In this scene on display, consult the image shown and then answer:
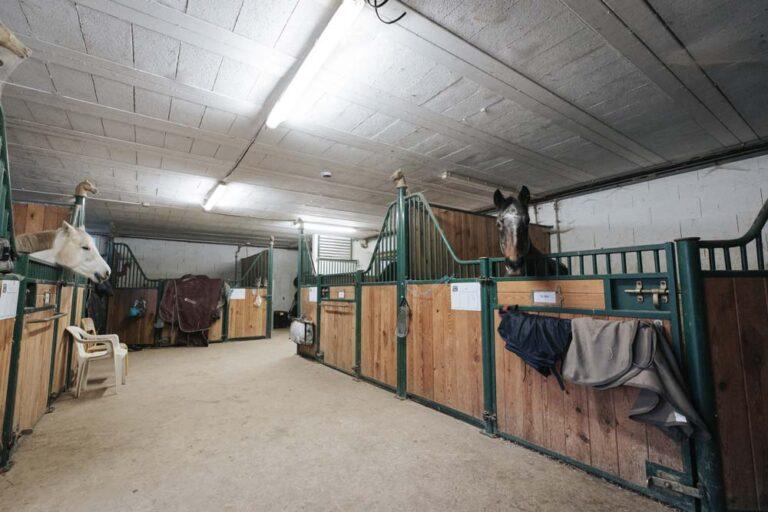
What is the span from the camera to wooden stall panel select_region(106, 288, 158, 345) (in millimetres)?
6297

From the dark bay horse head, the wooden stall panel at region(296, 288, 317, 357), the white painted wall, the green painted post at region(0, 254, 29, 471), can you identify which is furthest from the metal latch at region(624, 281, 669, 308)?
the white painted wall

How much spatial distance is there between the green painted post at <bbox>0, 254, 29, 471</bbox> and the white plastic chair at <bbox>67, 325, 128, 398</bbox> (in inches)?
54.3

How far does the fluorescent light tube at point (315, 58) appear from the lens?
1.67 meters

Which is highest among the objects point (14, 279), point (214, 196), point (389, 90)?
point (389, 90)

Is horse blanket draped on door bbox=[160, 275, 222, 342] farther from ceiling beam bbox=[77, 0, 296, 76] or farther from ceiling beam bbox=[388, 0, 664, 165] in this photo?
ceiling beam bbox=[388, 0, 664, 165]

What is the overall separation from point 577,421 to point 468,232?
2.28 m

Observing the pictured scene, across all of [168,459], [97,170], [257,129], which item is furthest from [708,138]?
[97,170]

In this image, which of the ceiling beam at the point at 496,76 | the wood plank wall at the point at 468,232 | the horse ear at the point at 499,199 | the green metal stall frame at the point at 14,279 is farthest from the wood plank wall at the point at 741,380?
the green metal stall frame at the point at 14,279

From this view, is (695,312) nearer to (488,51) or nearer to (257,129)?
(488,51)

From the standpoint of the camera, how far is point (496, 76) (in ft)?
7.57

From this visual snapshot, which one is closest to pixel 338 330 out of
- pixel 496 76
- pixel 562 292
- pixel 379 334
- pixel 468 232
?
pixel 379 334

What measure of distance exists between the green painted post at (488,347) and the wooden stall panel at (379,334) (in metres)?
1.14

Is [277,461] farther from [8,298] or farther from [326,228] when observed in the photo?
[326,228]

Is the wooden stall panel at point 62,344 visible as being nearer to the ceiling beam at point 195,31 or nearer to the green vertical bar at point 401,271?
the ceiling beam at point 195,31
